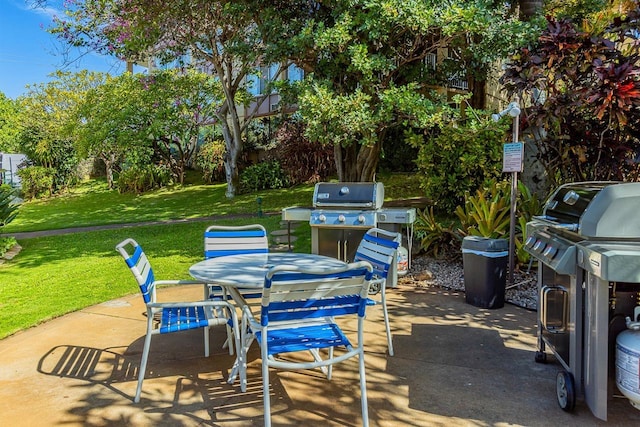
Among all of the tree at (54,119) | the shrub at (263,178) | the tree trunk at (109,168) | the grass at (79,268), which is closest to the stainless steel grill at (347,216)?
the grass at (79,268)

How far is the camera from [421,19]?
21.4 feet

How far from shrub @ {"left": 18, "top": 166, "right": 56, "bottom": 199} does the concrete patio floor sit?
15.3 metres

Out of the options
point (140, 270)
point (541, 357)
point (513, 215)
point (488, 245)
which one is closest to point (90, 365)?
point (140, 270)

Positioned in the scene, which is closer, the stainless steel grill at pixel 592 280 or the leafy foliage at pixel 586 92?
the stainless steel grill at pixel 592 280

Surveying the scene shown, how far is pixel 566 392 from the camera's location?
109 inches

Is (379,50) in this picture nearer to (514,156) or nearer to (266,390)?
(514,156)

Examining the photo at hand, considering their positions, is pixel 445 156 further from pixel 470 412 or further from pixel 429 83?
Result: pixel 470 412

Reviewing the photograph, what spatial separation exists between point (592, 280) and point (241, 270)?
2366 millimetres

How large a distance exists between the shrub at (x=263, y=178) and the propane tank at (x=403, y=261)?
10043 millimetres

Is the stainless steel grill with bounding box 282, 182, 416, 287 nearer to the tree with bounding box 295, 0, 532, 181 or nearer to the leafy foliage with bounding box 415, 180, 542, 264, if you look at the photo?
the leafy foliage with bounding box 415, 180, 542, 264

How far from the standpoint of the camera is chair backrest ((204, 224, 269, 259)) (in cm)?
440

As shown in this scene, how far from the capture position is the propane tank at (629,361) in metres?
2.36

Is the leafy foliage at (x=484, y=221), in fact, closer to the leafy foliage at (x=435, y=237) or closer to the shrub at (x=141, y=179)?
the leafy foliage at (x=435, y=237)

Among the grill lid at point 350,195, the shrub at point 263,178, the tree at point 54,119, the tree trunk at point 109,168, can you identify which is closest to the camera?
the grill lid at point 350,195
